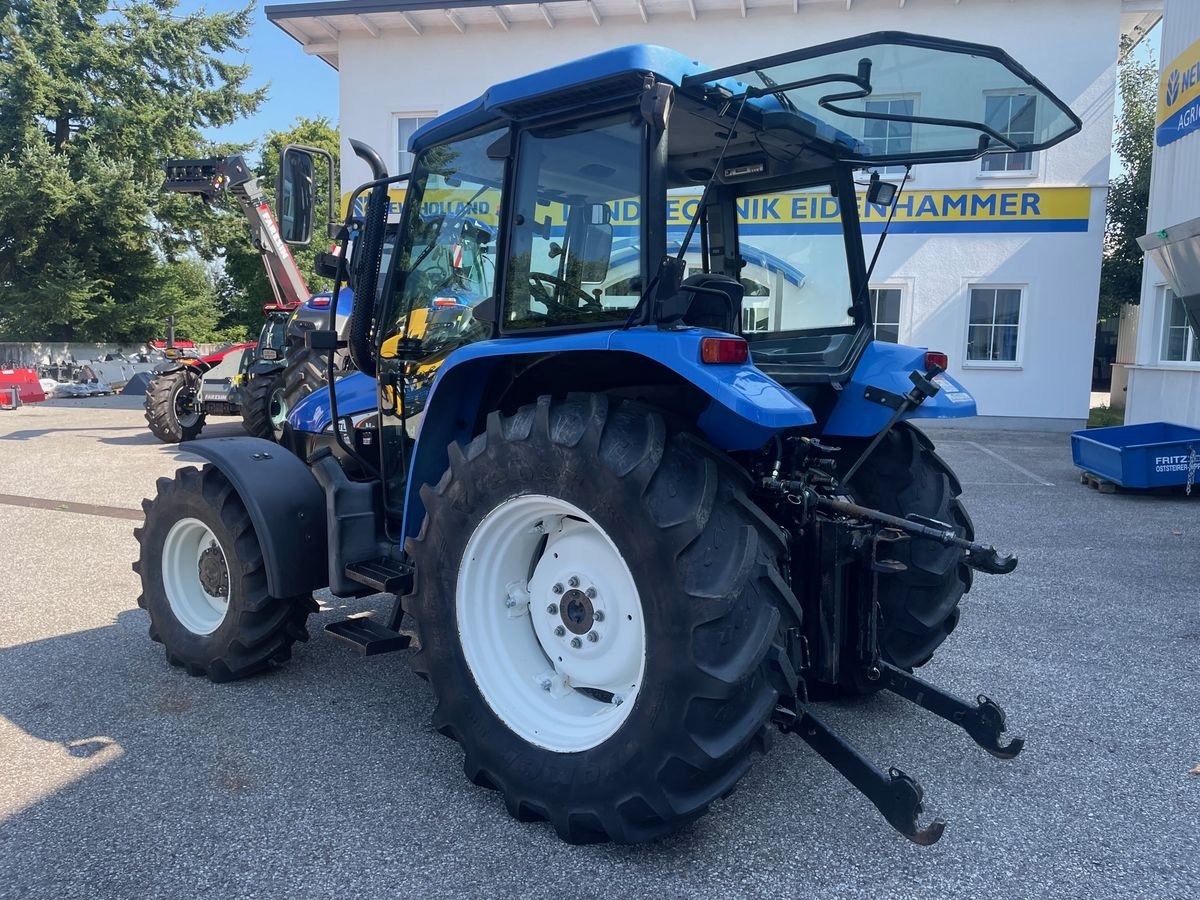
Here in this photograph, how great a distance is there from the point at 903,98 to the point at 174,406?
12085 mm

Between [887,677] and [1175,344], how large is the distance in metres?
10.7

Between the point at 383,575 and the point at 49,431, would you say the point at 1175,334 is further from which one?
the point at 49,431

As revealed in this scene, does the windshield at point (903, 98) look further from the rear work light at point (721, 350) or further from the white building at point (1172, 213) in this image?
the white building at point (1172, 213)

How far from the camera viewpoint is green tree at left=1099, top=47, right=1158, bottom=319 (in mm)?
21141

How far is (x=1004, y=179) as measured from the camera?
14047mm

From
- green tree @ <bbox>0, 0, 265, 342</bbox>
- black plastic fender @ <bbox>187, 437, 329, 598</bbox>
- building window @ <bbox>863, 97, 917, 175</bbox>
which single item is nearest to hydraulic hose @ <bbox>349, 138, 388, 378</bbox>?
black plastic fender @ <bbox>187, 437, 329, 598</bbox>

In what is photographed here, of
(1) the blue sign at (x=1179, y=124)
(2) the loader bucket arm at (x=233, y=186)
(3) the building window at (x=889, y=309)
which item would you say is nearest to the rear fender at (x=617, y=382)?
(2) the loader bucket arm at (x=233, y=186)

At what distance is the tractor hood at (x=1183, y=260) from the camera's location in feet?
19.0

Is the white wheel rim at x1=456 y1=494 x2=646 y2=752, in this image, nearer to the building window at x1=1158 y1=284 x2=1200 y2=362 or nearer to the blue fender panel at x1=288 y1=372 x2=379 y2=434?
the blue fender panel at x1=288 y1=372 x2=379 y2=434

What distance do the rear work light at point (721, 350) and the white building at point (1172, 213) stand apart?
8882 mm

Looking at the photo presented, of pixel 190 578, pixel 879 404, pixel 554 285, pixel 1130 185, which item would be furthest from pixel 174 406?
pixel 1130 185

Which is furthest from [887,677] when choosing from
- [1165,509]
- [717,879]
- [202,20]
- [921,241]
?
[202,20]

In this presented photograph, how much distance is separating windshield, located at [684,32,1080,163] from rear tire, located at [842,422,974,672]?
3.79 ft

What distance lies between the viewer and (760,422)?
2.36 meters
